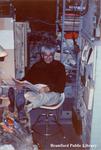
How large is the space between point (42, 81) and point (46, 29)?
140cm

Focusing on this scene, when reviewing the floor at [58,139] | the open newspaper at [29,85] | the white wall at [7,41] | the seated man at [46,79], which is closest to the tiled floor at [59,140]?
the floor at [58,139]

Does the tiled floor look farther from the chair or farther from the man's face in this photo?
the man's face

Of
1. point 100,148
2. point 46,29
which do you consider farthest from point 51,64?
point 46,29

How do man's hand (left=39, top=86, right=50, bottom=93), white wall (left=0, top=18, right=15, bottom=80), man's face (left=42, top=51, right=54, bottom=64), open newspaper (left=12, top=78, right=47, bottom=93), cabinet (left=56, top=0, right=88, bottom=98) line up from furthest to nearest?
cabinet (left=56, top=0, right=88, bottom=98) < man's face (left=42, top=51, right=54, bottom=64) < man's hand (left=39, top=86, right=50, bottom=93) < white wall (left=0, top=18, right=15, bottom=80) < open newspaper (left=12, top=78, right=47, bottom=93)

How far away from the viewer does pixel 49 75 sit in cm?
288

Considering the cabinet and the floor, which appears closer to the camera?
the floor

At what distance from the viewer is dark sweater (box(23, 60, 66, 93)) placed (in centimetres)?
279

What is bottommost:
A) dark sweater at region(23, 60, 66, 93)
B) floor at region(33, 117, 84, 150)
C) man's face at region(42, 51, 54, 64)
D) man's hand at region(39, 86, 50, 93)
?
floor at region(33, 117, 84, 150)

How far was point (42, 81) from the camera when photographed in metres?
2.91

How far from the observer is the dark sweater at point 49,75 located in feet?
9.14

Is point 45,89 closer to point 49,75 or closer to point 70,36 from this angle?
point 49,75

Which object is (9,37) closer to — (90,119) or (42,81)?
(42,81)

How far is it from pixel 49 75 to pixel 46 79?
0.13 ft

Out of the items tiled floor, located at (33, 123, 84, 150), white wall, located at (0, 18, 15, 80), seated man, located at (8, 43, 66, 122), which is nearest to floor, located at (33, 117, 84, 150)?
tiled floor, located at (33, 123, 84, 150)
